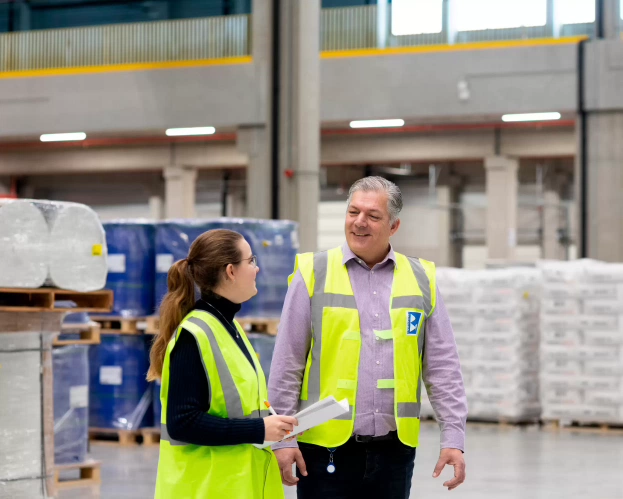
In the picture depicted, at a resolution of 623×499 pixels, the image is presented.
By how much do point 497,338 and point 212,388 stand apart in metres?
9.06

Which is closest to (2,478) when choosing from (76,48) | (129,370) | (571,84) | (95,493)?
(95,493)

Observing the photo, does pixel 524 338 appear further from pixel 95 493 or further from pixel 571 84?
pixel 571 84

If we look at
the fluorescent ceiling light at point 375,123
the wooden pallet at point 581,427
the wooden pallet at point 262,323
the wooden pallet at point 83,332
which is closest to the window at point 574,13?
the fluorescent ceiling light at point 375,123

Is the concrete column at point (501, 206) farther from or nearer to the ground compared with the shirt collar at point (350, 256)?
farther from the ground

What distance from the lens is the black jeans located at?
3.06m

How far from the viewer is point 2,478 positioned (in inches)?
236

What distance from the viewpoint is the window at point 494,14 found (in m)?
17.9

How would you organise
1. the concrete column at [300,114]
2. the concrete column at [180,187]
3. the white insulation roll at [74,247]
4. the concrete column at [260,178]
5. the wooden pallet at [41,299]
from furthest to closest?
the concrete column at [180,187]
the concrete column at [260,178]
the concrete column at [300,114]
the white insulation roll at [74,247]
the wooden pallet at [41,299]

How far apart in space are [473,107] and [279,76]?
4.68 meters

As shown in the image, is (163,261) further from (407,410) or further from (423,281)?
(407,410)

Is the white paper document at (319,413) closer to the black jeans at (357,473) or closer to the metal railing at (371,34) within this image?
the black jeans at (357,473)

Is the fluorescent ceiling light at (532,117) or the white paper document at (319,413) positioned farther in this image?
the fluorescent ceiling light at (532,117)

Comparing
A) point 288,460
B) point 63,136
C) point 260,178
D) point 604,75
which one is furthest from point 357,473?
point 63,136

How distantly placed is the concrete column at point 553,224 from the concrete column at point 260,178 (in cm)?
1266
